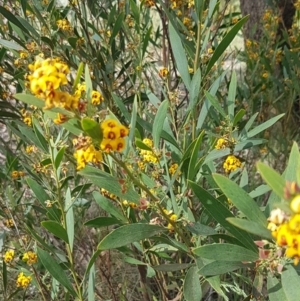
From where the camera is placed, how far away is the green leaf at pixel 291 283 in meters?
0.85

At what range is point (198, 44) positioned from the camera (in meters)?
1.28

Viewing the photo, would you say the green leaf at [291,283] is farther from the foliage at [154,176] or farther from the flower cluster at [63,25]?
the flower cluster at [63,25]

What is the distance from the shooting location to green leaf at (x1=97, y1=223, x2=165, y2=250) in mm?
936

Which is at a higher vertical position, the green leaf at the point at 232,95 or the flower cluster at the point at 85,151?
the flower cluster at the point at 85,151

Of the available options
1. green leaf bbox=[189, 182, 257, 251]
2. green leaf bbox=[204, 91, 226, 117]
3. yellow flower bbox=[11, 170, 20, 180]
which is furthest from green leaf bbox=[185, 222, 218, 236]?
yellow flower bbox=[11, 170, 20, 180]

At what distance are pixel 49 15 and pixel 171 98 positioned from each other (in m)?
0.51

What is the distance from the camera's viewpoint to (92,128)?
709mm

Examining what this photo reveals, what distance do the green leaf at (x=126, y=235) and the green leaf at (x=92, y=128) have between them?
27 centimetres

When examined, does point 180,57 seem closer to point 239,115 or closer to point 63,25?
point 239,115

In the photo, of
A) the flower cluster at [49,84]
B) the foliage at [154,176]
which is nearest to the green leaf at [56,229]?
the foliage at [154,176]

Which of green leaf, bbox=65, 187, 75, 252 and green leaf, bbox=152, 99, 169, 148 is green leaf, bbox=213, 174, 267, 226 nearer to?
green leaf, bbox=152, 99, 169, 148

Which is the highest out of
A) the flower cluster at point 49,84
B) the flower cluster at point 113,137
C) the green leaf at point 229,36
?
the flower cluster at point 49,84

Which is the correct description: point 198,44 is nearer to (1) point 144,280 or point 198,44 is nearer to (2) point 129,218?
(2) point 129,218

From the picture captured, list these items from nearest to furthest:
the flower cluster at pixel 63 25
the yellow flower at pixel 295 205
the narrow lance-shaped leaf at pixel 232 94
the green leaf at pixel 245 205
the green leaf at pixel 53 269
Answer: the yellow flower at pixel 295 205 → the green leaf at pixel 245 205 → the green leaf at pixel 53 269 → the narrow lance-shaped leaf at pixel 232 94 → the flower cluster at pixel 63 25
